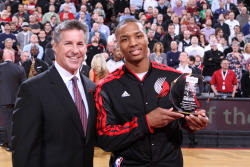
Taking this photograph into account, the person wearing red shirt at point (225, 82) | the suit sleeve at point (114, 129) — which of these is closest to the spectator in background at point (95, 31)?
the person wearing red shirt at point (225, 82)

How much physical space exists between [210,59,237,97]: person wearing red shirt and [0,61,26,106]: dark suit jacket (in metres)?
Result: 4.62

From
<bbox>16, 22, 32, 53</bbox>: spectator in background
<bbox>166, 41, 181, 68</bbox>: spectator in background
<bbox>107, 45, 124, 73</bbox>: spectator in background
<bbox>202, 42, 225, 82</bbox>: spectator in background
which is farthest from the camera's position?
<bbox>16, 22, 32, 53</bbox>: spectator in background

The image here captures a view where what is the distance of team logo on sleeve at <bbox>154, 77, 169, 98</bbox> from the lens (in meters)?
3.23

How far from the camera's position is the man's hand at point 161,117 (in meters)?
2.91

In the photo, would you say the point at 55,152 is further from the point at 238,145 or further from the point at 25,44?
the point at 25,44

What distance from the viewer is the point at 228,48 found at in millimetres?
13445

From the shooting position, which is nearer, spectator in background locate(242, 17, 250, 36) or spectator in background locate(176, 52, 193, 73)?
spectator in background locate(176, 52, 193, 73)

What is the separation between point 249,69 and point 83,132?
29.3 ft

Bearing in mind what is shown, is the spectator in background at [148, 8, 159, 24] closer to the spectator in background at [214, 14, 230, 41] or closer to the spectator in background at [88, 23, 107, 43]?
the spectator in background at [214, 14, 230, 41]

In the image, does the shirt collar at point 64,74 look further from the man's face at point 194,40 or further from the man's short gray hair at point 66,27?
the man's face at point 194,40

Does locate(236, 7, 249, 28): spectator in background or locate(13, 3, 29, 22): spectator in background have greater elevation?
locate(13, 3, 29, 22): spectator in background

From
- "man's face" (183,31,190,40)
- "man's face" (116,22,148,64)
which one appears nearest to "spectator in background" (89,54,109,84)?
"man's face" (183,31,190,40)

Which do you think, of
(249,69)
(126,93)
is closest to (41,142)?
(126,93)

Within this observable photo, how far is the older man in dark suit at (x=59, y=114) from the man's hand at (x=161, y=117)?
38 cm
